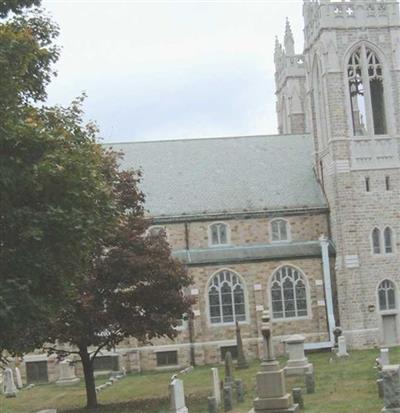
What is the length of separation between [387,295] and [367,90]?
10.7 m

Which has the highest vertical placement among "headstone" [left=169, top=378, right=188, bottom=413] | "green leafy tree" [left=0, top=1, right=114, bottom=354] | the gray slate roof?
the gray slate roof

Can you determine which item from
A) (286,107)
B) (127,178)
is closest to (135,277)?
(127,178)

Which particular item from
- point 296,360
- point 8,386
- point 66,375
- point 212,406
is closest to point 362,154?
point 296,360

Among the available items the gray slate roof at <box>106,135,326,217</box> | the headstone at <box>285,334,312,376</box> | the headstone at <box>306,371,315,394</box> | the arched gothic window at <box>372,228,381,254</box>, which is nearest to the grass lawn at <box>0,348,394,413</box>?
the headstone at <box>306,371,315,394</box>

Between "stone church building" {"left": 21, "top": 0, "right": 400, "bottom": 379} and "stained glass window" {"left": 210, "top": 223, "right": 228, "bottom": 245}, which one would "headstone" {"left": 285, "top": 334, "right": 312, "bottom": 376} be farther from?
"stained glass window" {"left": 210, "top": 223, "right": 228, "bottom": 245}

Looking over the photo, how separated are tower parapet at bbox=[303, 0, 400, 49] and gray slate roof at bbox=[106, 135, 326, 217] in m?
7.38

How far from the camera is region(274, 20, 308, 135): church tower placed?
5495 centimetres

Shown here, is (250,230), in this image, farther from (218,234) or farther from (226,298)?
(226,298)

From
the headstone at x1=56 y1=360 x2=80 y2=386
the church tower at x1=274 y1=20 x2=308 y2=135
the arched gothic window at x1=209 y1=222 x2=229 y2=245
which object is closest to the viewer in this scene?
the headstone at x1=56 y1=360 x2=80 y2=386

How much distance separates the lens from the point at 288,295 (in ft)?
138

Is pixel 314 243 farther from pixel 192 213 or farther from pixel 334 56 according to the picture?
pixel 334 56

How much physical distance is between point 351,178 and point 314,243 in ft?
13.1

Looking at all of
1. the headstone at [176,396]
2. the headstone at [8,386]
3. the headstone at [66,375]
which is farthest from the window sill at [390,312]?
the headstone at [176,396]

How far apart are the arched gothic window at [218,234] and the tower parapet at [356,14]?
1134 cm
